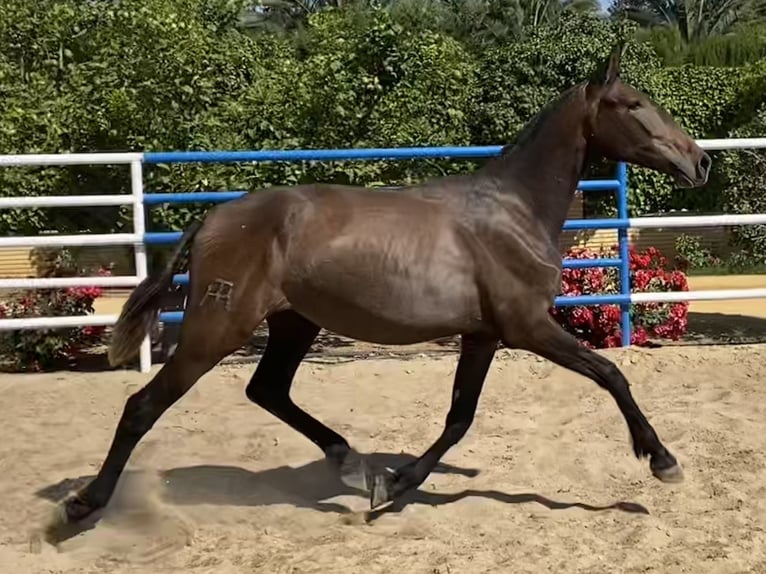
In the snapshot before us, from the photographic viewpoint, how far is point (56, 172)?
8.02m

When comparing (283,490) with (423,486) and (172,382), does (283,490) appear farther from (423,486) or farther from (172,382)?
(172,382)

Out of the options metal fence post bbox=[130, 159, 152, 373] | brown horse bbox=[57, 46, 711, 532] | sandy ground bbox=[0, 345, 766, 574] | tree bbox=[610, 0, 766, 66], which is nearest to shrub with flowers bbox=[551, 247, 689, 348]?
sandy ground bbox=[0, 345, 766, 574]

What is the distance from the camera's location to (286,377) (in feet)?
13.3

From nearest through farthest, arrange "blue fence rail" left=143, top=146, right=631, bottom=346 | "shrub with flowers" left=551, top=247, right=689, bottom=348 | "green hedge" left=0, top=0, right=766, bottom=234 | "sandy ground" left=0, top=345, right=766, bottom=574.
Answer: "sandy ground" left=0, top=345, right=766, bottom=574 → "blue fence rail" left=143, top=146, right=631, bottom=346 → "shrub with flowers" left=551, top=247, right=689, bottom=348 → "green hedge" left=0, top=0, right=766, bottom=234

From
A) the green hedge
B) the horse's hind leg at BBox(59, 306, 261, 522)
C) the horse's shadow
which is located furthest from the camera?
the green hedge

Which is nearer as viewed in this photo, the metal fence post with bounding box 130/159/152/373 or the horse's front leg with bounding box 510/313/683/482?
the horse's front leg with bounding box 510/313/683/482

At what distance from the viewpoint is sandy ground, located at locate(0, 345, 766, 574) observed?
131 inches

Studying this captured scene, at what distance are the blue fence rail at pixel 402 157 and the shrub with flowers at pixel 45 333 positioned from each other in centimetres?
90

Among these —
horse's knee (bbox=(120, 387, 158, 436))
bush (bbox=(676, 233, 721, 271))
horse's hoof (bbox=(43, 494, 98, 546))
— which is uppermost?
horse's knee (bbox=(120, 387, 158, 436))

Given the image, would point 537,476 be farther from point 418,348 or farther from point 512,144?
point 418,348

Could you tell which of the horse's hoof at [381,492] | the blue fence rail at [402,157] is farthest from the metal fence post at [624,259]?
the horse's hoof at [381,492]

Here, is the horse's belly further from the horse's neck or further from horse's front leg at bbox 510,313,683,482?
the horse's neck

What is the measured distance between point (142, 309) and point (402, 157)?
298cm

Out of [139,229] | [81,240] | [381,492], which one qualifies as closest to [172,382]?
[381,492]
